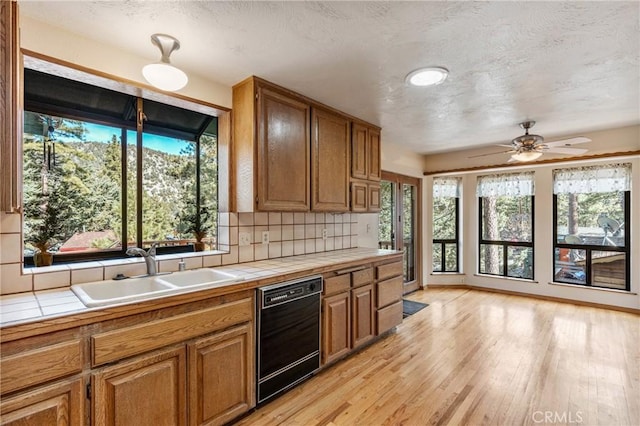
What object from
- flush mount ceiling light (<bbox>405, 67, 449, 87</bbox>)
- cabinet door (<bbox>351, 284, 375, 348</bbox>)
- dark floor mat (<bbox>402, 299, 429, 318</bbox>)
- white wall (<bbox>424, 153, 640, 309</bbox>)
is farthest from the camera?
dark floor mat (<bbox>402, 299, 429, 318</bbox>)

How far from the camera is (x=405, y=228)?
15.8ft

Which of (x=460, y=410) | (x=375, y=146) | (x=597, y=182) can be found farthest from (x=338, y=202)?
(x=597, y=182)

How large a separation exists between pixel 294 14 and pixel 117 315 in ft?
5.58

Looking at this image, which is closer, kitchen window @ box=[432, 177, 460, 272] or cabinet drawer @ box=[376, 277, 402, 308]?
cabinet drawer @ box=[376, 277, 402, 308]

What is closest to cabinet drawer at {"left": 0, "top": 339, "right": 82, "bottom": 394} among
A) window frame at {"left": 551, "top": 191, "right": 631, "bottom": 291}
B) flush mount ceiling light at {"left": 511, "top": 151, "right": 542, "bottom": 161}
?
flush mount ceiling light at {"left": 511, "top": 151, "right": 542, "bottom": 161}

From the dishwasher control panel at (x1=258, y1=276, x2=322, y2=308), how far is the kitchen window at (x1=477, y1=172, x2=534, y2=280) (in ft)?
12.5

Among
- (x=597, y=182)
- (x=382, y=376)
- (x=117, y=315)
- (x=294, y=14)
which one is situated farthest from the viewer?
(x=597, y=182)

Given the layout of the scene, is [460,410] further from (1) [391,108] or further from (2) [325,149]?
(1) [391,108]

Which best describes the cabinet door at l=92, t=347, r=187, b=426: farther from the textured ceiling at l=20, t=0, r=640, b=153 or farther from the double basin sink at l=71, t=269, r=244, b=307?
the textured ceiling at l=20, t=0, r=640, b=153

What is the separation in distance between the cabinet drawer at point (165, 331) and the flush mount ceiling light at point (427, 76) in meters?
1.95

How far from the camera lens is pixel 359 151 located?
3262 millimetres

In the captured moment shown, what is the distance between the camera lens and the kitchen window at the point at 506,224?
4574mm

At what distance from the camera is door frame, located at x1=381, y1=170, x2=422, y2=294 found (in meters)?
4.59

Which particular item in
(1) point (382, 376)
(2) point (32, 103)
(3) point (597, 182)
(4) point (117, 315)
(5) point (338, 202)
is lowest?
(1) point (382, 376)
